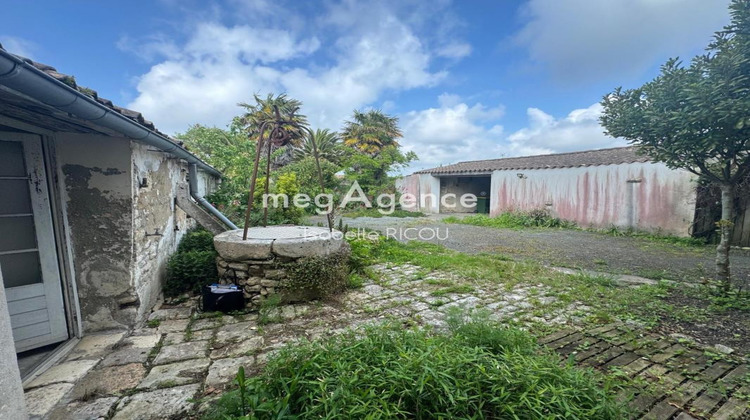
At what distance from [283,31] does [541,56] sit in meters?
6.68

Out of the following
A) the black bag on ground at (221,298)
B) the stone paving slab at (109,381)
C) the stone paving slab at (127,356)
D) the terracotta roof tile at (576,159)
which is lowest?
the stone paving slab at (127,356)

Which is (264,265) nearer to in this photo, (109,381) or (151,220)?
(151,220)

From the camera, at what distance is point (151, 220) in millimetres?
3781

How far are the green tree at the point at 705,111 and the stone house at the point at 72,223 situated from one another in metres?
6.13

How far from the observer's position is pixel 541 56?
→ 26.1ft

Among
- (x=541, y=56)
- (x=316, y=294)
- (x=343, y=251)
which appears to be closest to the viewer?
(x=316, y=294)

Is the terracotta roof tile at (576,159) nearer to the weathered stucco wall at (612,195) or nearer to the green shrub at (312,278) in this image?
the weathered stucco wall at (612,195)

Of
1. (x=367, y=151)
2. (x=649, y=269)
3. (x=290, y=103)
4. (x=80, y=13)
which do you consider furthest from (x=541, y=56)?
(x=290, y=103)

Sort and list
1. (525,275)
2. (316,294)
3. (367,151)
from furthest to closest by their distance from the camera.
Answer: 1. (367,151)
2. (525,275)
3. (316,294)

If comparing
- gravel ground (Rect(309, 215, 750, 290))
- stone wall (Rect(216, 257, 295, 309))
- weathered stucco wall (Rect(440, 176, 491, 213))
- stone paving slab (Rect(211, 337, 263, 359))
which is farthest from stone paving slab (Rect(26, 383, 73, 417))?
weathered stucco wall (Rect(440, 176, 491, 213))

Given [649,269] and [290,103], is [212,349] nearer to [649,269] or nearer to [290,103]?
[649,269]

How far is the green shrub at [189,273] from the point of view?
4.29 m

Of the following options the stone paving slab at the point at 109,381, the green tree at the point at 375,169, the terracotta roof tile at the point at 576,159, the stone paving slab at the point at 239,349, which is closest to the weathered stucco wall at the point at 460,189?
the terracotta roof tile at the point at 576,159

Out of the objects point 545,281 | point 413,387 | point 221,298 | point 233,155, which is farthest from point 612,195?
point 233,155
